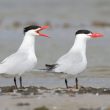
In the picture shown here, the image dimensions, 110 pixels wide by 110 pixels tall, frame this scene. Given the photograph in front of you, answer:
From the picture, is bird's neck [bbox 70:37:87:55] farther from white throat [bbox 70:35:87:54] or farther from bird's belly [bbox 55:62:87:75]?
bird's belly [bbox 55:62:87:75]

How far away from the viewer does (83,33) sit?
13.3 meters

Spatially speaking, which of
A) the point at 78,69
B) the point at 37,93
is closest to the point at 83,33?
the point at 78,69

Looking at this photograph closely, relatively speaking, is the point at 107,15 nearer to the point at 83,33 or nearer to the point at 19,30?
the point at 19,30

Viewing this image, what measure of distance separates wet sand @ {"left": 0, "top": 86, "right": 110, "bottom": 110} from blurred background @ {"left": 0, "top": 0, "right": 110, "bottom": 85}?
276 cm

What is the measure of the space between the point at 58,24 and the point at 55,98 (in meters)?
16.3

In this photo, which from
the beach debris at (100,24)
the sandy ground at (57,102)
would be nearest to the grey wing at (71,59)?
the sandy ground at (57,102)

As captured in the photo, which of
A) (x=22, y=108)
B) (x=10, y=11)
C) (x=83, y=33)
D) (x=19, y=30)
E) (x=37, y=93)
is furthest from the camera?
(x=10, y=11)

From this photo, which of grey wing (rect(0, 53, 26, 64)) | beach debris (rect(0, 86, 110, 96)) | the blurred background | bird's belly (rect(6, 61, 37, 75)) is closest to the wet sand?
beach debris (rect(0, 86, 110, 96))

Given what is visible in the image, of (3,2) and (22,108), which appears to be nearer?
(22,108)

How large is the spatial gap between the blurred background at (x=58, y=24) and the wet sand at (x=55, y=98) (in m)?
2.76

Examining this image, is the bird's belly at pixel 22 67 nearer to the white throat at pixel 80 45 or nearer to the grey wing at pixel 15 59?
the grey wing at pixel 15 59

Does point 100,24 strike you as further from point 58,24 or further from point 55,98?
point 55,98

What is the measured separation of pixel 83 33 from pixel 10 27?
13.2m

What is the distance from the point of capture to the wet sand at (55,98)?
10227mm
